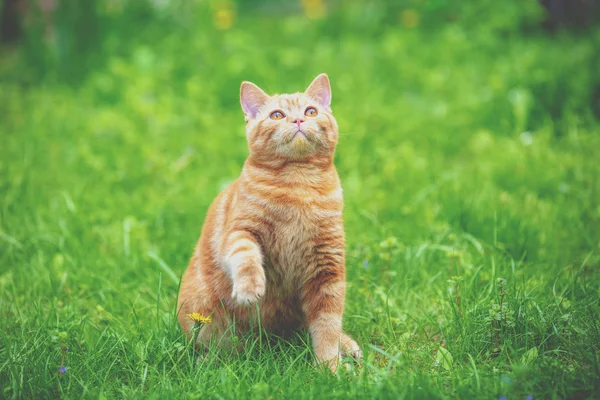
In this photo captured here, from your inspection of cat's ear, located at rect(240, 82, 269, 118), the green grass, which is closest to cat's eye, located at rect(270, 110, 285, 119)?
cat's ear, located at rect(240, 82, 269, 118)

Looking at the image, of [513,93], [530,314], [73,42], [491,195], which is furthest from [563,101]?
[73,42]

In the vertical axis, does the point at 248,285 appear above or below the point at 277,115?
below

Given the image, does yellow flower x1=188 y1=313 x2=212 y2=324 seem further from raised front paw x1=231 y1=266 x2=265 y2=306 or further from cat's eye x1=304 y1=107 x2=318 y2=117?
cat's eye x1=304 y1=107 x2=318 y2=117

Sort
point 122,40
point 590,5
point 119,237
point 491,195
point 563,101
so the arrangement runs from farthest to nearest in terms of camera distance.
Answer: point 590,5 < point 122,40 < point 563,101 < point 491,195 < point 119,237

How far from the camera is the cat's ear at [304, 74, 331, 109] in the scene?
2584 mm

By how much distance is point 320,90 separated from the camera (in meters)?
2.60

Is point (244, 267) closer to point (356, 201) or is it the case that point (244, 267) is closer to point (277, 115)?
point (277, 115)

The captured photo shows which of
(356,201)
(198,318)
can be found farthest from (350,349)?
(356,201)

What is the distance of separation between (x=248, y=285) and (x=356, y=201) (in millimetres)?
1766

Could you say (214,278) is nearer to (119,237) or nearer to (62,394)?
(62,394)

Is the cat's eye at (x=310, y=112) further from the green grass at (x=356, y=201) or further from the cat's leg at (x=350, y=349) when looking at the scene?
the cat's leg at (x=350, y=349)

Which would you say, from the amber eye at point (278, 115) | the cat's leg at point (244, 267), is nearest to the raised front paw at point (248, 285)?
the cat's leg at point (244, 267)

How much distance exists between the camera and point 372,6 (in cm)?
755

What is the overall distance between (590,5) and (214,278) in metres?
6.78
